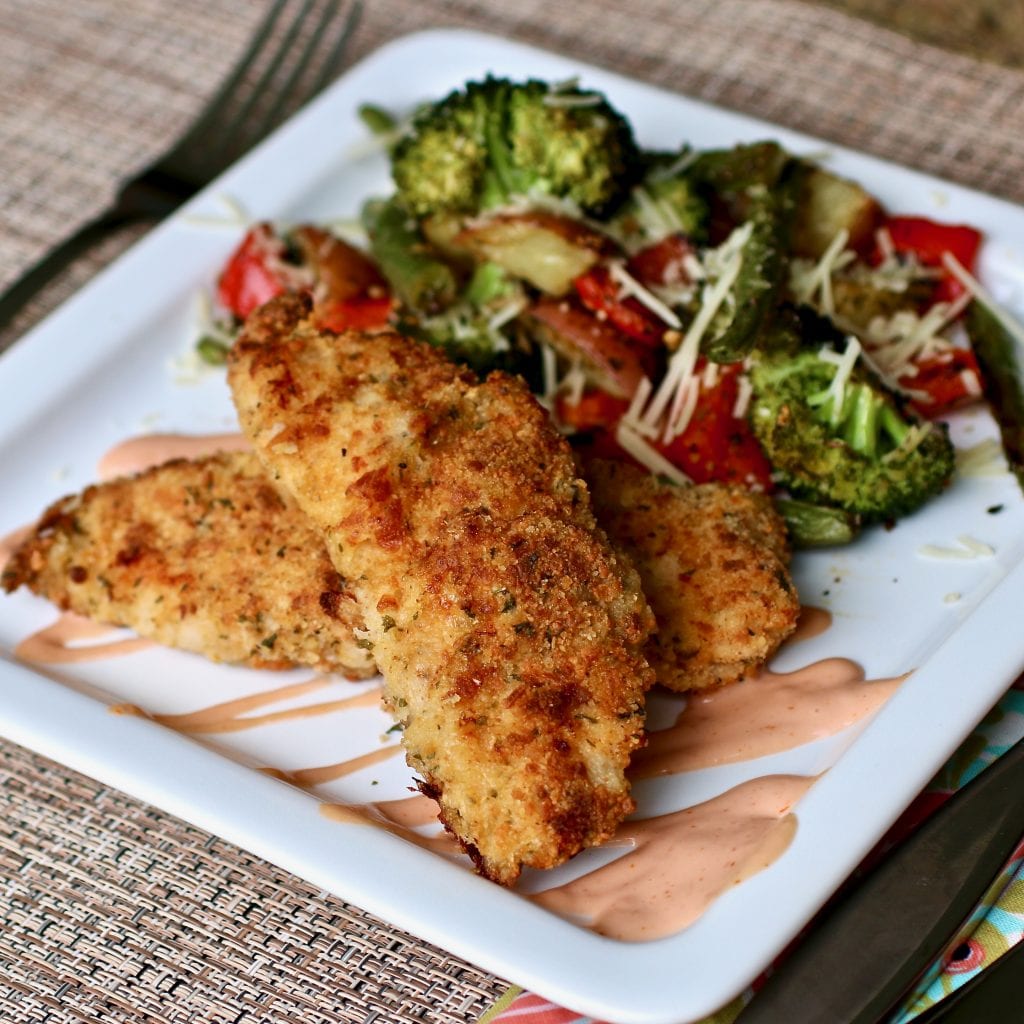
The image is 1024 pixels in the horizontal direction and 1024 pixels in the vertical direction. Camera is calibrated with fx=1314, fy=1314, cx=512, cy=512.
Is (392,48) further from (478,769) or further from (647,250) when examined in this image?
(478,769)

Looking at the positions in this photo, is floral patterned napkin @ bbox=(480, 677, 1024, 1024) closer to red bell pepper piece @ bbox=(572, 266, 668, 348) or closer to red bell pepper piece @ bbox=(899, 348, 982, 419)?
red bell pepper piece @ bbox=(899, 348, 982, 419)

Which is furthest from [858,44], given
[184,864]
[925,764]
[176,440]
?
[184,864]

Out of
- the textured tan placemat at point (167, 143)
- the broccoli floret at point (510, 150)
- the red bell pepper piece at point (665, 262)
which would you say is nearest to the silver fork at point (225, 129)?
the textured tan placemat at point (167, 143)

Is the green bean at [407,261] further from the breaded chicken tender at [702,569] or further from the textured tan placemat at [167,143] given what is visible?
the textured tan placemat at [167,143]

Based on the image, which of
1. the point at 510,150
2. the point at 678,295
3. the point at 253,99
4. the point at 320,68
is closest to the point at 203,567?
the point at 678,295

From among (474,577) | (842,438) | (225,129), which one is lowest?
(225,129)

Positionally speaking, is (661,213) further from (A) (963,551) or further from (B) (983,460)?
(A) (963,551)
